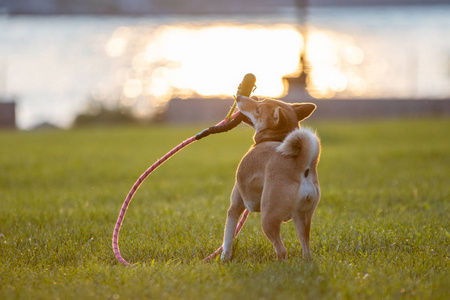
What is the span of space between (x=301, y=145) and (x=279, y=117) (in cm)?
32

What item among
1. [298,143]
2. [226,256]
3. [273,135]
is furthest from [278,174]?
[226,256]

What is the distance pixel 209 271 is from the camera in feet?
10.8

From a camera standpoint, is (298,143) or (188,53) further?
(188,53)

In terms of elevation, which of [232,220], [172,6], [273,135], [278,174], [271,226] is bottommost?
[232,220]

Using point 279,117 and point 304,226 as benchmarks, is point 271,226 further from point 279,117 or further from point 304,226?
point 279,117

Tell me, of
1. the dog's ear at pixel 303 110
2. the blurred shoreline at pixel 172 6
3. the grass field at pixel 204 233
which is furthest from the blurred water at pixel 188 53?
the dog's ear at pixel 303 110

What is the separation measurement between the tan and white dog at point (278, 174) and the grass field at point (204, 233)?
282mm

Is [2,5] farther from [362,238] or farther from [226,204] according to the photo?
[362,238]

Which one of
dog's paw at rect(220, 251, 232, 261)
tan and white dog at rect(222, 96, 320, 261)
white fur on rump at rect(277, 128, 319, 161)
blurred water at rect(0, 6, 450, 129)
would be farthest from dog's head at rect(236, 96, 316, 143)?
blurred water at rect(0, 6, 450, 129)

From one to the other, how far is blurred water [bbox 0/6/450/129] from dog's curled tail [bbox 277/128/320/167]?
11.7 metres

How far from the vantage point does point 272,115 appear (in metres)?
3.55

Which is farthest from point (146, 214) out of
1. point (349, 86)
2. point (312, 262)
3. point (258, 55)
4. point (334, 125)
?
point (349, 86)

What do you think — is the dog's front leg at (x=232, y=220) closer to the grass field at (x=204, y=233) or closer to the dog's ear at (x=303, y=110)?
the grass field at (x=204, y=233)

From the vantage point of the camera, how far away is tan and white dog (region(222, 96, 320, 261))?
320cm
